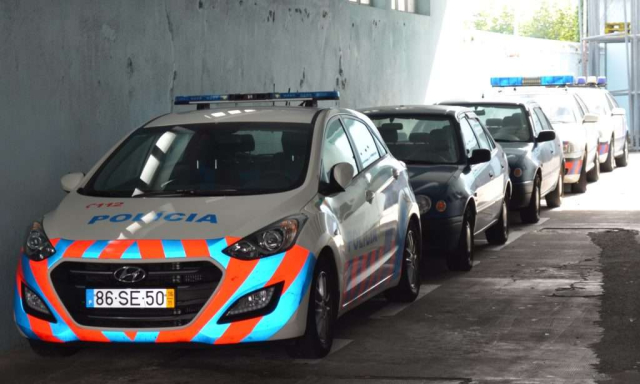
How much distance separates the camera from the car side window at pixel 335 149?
27.0ft

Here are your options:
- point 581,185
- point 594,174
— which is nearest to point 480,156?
point 581,185

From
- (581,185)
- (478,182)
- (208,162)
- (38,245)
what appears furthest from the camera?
(581,185)

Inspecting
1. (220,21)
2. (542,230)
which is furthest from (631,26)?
(220,21)

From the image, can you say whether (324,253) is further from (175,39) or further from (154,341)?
(175,39)

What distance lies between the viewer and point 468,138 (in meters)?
12.6

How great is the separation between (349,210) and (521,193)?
7602 millimetres

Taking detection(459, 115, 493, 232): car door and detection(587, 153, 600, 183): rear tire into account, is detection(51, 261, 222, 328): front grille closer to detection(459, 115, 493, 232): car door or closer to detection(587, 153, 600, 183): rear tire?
detection(459, 115, 493, 232): car door

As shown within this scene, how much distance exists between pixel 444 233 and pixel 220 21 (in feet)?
11.3

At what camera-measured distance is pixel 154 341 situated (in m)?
Answer: 7.07

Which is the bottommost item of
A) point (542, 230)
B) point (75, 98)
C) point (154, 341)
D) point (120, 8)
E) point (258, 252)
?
point (542, 230)

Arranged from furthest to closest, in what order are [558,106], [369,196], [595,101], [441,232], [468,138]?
[595,101]
[558,106]
[468,138]
[441,232]
[369,196]

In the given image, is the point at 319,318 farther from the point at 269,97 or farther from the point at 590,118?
the point at 590,118

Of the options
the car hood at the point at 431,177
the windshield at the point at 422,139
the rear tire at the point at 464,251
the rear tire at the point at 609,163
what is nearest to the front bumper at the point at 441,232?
the rear tire at the point at 464,251

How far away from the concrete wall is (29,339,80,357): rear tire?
0.99 meters
